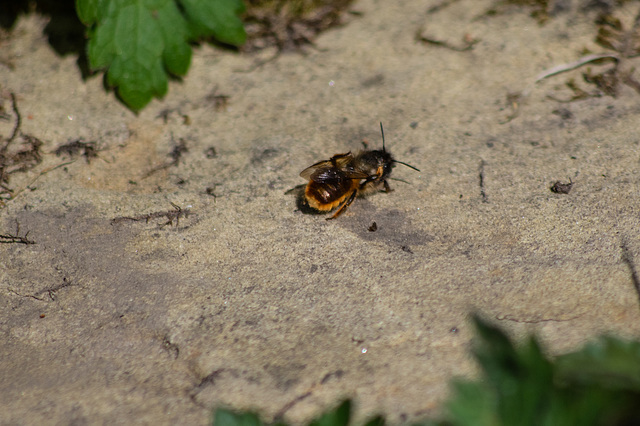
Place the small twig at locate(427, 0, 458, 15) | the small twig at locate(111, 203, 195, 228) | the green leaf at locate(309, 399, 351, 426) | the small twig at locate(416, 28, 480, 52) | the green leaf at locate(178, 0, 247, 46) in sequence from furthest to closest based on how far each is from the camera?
the small twig at locate(427, 0, 458, 15), the small twig at locate(416, 28, 480, 52), the green leaf at locate(178, 0, 247, 46), the small twig at locate(111, 203, 195, 228), the green leaf at locate(309, 399, 351, 426)

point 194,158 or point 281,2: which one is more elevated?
point 281,2

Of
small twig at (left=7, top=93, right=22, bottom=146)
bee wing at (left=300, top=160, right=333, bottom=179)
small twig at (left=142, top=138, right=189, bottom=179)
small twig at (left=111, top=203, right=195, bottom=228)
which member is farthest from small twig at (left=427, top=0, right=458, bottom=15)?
small twig at (left=7, top=93, right=22, bottom=146)

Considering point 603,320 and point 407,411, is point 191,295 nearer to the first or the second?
point 407,411

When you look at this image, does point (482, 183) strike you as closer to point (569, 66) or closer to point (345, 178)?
point (345, 178)

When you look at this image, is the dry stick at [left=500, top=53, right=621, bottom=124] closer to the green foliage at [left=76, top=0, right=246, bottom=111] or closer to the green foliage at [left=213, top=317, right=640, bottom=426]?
the green foliage at [left=76, top=0, right=246, bottom=111]

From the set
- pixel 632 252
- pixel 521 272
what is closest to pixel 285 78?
pixel 521 272
